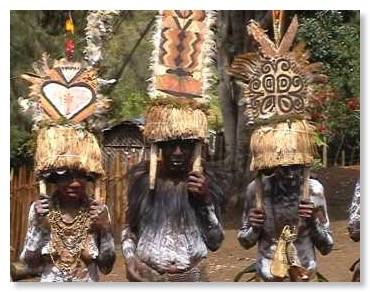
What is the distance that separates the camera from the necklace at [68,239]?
321 inches

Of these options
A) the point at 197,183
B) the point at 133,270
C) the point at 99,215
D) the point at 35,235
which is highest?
the point at 197,183

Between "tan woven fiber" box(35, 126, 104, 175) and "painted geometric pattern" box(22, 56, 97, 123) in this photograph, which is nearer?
"tan woven fiber" box(35, 126, 104, 175)

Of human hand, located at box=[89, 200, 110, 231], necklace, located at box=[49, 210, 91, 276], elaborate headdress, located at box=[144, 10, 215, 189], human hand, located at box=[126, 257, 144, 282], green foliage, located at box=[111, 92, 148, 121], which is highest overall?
elaborate headdress, located at box=[144, 10, 215, 189]

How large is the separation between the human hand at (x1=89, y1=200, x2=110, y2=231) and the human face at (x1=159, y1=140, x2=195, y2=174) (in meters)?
0.50

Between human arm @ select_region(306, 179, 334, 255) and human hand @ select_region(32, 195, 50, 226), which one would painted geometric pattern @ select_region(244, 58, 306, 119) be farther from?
human hand @ select_region(32, 195, 50, 226)

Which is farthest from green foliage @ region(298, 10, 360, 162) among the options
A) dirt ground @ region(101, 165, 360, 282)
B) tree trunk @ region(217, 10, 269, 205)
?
tree trunk @ region(217, 10, 269, 205)

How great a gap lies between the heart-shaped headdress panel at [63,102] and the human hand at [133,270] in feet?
2.00

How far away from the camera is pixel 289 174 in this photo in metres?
8.15

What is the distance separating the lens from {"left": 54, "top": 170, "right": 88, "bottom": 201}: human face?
815 centimetres

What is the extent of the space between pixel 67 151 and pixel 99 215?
0.47 meters

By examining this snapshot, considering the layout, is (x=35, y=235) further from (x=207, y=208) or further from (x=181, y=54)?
(x=181, y=54)

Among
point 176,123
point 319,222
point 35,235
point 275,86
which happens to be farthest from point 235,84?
point 35,235
